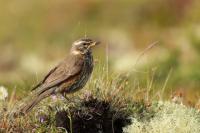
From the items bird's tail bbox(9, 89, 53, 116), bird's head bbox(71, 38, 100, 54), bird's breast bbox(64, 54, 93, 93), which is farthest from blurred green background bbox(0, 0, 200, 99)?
bird's tail bbox(9, 89, 53, 116)

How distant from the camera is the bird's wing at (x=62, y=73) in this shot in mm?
8648

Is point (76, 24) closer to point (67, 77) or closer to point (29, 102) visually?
point (67, 77)

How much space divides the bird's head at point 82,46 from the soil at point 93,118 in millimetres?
731

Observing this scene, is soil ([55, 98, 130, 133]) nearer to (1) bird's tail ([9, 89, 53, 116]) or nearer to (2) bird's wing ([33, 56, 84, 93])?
(1) bird's tail ([9, 89, 53, 116])

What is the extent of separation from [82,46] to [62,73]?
570mm

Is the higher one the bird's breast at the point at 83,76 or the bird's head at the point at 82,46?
the bird's head at the point at 82,46

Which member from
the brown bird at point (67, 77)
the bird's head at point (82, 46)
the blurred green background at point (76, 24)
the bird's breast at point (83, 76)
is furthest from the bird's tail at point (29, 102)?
the blurred green background at point (76, 24)

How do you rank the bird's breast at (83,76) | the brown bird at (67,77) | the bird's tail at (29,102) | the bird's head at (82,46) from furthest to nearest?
the bird's head at (82,46) < the bird's breast at (83,76) < the brown bird at (67,77) < the bird's tail at (29,102)

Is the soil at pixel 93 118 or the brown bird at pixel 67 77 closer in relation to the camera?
the soil at pixel 93 118

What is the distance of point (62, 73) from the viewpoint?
28.7 feet

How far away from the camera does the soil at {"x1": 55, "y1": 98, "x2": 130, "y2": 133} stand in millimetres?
8297

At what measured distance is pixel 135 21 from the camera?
26062 millimetres

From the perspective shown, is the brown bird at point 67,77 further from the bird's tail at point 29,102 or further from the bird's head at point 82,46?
the bird's head at point 82,46

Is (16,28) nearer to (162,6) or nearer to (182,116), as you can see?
(162,6)
